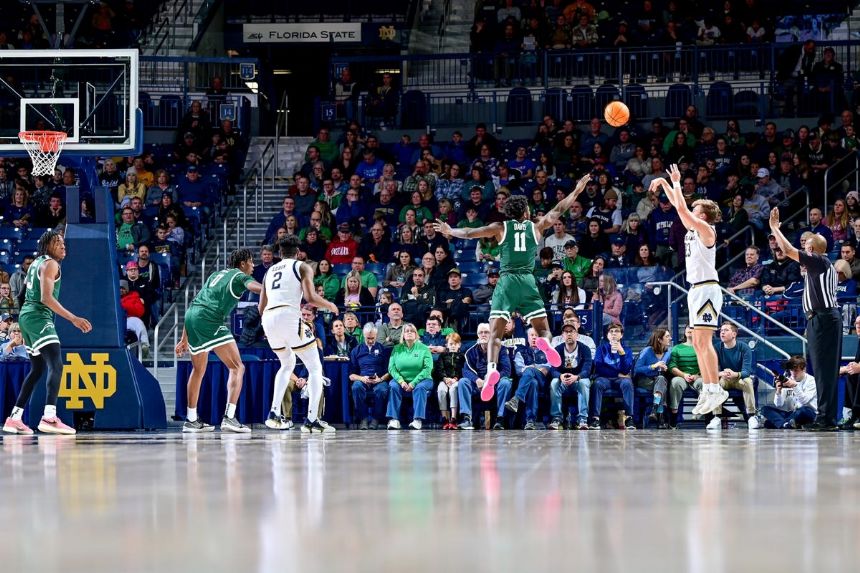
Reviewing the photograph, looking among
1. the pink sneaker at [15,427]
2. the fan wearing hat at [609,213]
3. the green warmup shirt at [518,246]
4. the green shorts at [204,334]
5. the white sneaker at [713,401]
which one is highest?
the fan wearing hat at [609,213]

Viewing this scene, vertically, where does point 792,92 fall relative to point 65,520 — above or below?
above

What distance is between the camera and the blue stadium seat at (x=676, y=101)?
1025 inches

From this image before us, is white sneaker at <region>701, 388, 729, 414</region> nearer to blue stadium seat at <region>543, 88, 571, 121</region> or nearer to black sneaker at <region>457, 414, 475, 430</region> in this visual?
black sneaker at <region>457, 414, 475, 430</region>

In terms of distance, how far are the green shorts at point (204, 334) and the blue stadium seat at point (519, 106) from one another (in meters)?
14.4

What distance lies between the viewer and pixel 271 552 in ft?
10.6

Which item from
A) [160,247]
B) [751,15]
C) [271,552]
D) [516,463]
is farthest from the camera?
[751,15]

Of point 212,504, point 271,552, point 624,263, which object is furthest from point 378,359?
point 271,552

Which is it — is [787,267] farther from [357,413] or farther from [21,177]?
[21,177]

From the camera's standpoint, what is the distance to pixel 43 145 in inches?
589

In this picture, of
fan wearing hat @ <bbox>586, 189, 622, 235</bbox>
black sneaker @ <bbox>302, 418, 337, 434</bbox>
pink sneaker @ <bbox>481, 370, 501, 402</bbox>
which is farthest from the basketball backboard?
fan wearing hat @ <bbox>586, 189, 622, 235</bbox>

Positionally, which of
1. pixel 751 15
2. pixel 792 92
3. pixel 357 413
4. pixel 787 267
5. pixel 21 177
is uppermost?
pixel 751 15

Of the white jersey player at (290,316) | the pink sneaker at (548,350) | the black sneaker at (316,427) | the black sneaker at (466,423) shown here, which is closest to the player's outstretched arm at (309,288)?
the white jersey player at (290,316)

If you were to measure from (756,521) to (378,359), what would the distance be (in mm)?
13048

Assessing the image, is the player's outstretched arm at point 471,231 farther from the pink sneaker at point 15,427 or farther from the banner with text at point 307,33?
the banner with text at point 307,33
